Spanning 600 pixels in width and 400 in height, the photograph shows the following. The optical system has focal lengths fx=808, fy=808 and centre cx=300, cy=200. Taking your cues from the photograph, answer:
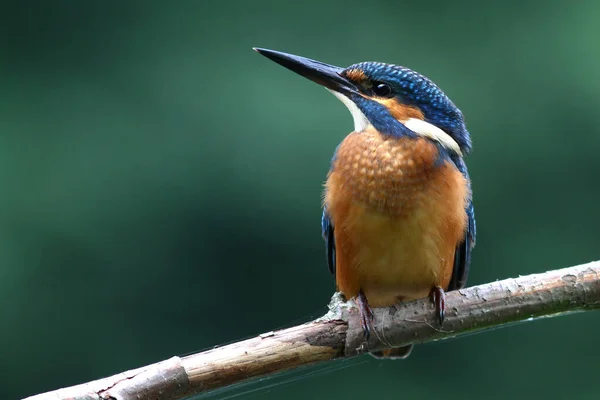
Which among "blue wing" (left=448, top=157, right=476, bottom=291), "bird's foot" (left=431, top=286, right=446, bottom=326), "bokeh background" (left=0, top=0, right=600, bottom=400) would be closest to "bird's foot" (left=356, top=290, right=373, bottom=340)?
"bird's foot" (left=431, top=286, right=446, bottom=326)

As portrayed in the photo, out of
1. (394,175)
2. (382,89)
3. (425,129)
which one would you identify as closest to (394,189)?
(394,175)

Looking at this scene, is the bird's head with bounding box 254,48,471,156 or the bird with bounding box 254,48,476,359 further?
the bird's head with bounding box 254,48,471,156

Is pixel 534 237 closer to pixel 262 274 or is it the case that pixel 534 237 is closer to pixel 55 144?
pixel 262 274

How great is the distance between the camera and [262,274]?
3170mm

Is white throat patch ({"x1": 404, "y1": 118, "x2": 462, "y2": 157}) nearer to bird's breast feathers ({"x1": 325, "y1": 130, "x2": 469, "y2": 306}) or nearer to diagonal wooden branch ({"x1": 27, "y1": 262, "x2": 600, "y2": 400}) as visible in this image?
bird's breast feathers ({"x1": 325, "y1": 130, "x2": 469, "y2": 306})

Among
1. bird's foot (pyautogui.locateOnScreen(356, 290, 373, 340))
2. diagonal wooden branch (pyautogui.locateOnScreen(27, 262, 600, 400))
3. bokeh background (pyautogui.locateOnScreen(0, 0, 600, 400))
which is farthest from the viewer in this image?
bokeh background (pyautogui.locateOnScreen(0, 0, 600, 400))

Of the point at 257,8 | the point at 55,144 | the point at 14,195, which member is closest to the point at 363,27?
the point at 257,8

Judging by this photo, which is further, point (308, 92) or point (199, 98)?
point (199, 98)

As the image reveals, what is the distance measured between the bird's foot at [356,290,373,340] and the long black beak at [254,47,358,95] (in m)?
0.53

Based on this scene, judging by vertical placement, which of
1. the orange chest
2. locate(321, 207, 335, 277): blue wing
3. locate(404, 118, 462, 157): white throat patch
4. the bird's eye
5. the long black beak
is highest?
the long black beak

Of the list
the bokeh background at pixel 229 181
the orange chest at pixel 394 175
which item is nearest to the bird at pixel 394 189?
the orange chest at pixel 394 175

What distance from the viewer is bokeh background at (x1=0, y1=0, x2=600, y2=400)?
121 inches

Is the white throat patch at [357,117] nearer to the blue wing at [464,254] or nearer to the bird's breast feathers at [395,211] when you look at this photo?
the bird's breast feathers at [395,211]

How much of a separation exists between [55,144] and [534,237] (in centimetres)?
193
